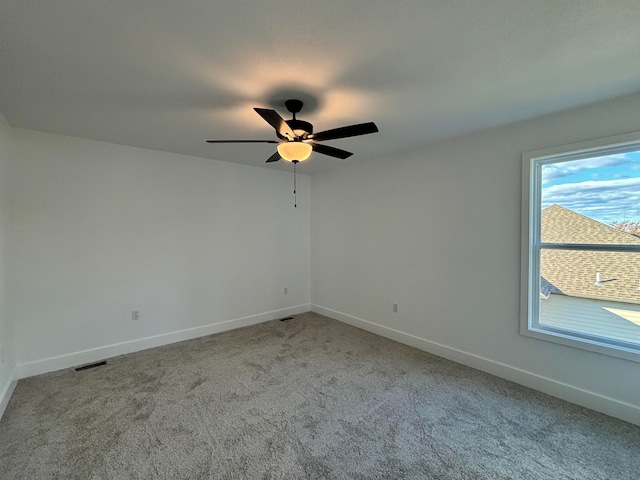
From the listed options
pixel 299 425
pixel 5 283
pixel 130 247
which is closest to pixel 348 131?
pixel 299 425

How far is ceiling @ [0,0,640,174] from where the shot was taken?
1.36 meters

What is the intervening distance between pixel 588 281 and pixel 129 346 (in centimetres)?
484

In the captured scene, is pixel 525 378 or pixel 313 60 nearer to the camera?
pixel 313 60

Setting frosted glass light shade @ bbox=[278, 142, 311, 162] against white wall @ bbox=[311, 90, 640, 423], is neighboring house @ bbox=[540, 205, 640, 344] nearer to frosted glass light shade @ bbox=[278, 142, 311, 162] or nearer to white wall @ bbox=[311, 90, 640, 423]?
white wall @ bbox=[311, 90, 640, 423]

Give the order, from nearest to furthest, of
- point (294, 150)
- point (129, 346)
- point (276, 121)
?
point (276, 121)
point (294, 150)
point (129, 346)

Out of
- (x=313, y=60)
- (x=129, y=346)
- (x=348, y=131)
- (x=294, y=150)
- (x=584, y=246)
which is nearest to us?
(x=313, y=60)

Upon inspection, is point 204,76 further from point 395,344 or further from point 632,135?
point 395,344

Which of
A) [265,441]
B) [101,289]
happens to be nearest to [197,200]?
[101,289]

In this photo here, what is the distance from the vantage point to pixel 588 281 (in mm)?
2449

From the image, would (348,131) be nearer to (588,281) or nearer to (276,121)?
(276,121)

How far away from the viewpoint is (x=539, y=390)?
259cm

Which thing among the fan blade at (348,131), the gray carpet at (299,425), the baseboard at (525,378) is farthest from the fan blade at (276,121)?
the baseboard at (525,378)

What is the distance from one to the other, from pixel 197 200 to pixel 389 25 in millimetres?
3327

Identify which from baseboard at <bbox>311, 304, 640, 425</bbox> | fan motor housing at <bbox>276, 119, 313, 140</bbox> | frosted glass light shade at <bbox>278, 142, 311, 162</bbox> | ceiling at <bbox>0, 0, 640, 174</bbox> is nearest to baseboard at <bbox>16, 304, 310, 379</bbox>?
baseboard at <bbox>311, 304, 640, 425</bbox>
